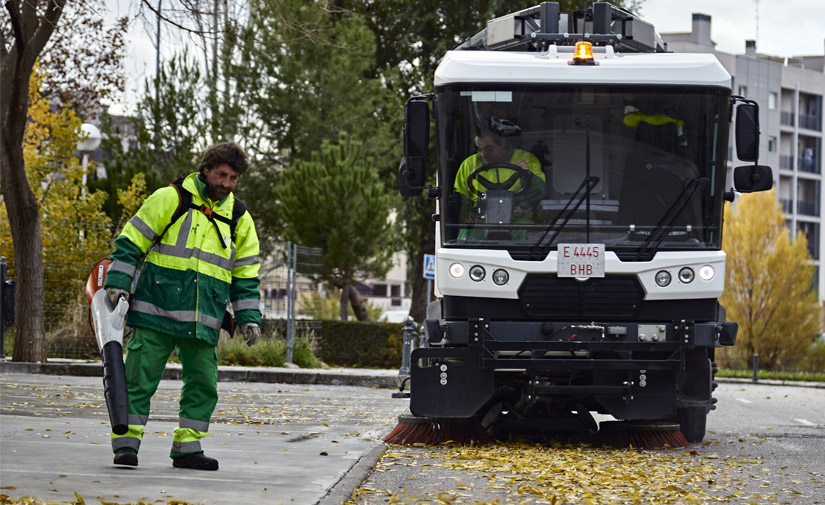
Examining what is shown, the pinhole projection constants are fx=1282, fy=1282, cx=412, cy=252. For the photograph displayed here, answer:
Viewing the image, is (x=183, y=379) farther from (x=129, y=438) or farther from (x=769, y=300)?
(x=769, y=300)

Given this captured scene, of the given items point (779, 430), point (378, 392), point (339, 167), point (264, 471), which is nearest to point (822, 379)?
point (339, 167)

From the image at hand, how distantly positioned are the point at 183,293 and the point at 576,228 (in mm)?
3688

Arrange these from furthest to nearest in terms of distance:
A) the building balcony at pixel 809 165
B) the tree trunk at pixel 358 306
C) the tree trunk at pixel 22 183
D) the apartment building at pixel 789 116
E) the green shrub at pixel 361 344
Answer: the building balcony at pixel 809 165 < the apartment building at pixel 789 116 < the tree trunk at pixel 358 306 < the green shrub at pixel 361 344 < the tree trunk at pixel 22 183

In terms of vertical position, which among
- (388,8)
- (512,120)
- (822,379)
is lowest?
(822,379)

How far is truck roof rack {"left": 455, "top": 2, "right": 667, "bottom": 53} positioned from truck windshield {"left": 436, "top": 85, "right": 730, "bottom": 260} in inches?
30.1

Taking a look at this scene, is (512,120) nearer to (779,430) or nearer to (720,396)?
(779,430)

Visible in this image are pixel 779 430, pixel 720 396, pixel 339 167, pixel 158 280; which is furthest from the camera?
pixel 339 167

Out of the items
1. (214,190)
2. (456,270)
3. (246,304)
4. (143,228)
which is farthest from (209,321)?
(456,270)

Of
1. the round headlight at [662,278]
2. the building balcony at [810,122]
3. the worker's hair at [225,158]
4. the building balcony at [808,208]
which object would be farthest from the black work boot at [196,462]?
the building balcony at [808,208]

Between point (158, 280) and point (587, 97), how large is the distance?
169 inches

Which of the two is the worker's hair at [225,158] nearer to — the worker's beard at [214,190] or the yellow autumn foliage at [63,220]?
the worker's beard at [214,190]

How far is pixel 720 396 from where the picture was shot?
22.5 meters

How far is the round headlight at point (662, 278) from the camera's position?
392 inches

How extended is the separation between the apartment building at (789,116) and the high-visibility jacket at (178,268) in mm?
65743
